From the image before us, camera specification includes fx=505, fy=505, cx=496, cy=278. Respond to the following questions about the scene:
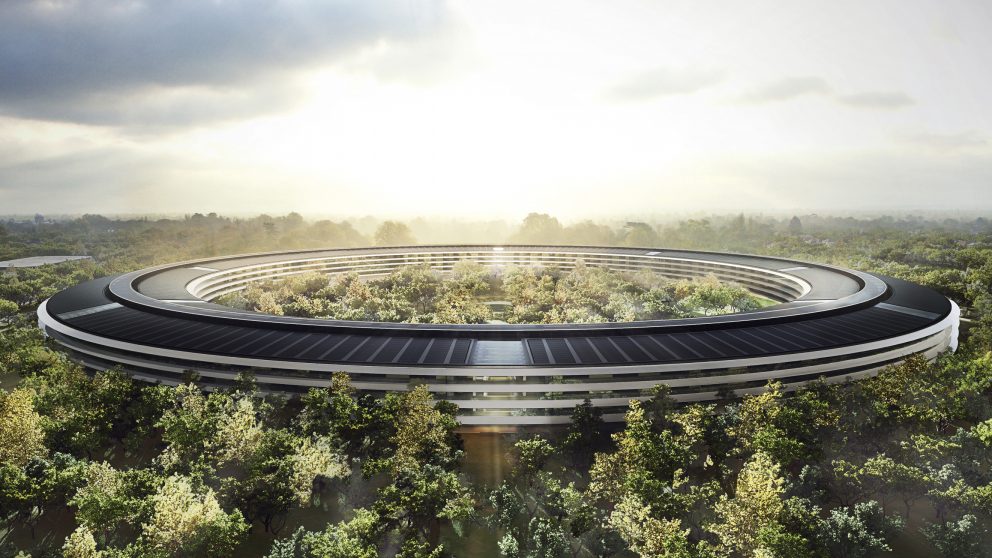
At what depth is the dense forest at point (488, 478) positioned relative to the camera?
3456cm

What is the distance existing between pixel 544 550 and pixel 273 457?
2305cm

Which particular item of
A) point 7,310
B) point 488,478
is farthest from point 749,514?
point 7,310

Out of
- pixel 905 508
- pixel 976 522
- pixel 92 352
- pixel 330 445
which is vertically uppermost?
pixel 92 352

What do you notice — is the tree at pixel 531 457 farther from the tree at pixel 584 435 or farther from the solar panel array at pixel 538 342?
the solar panel array at pixel 538 342

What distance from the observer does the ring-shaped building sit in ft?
172

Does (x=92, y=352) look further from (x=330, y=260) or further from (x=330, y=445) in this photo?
(x=330, y=260)

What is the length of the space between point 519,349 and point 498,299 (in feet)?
244

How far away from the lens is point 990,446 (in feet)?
134

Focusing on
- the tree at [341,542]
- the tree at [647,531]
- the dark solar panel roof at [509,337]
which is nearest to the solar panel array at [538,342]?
the dark solar panel roof at [509,337]

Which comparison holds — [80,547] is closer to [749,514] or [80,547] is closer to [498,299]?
[749,514]

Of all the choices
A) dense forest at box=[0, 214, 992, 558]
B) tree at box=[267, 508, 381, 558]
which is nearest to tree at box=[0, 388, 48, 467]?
dense forest at box=[0, 214, 992, 558]

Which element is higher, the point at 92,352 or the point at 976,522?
the point at 92,352

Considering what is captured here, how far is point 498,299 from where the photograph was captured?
13125cm

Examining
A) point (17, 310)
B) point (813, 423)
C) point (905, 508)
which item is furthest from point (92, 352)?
point (905, 508)
